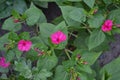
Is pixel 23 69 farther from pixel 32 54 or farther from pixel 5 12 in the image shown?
pixel 5 12

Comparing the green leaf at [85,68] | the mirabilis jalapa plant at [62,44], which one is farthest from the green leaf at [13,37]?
the green leaf at [85,68]

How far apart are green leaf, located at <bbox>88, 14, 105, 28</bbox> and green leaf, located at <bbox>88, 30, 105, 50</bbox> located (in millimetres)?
49

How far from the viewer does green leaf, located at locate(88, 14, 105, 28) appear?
1.74 metres

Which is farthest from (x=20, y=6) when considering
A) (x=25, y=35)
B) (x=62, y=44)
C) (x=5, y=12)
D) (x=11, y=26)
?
(x=62, y=44)

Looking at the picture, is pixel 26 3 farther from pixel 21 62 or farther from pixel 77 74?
pixel 77 74

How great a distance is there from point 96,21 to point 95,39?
0.10m

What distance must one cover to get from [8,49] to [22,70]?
0.46 ft

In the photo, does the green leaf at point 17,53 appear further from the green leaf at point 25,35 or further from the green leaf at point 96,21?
the green leaf at point 96,21

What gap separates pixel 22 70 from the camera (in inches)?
67.5

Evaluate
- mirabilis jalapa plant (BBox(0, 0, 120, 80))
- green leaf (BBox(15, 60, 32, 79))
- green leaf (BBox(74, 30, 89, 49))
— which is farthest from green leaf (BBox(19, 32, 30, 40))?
green leaf (BBox(74, 30, 89, 49))

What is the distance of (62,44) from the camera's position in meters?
1.70

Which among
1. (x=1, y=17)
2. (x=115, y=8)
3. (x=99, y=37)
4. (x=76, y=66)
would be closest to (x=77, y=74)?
(x=76, y=66)

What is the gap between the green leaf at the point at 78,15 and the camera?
1.75 metres

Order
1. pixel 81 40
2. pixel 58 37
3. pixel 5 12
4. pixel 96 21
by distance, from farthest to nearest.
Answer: pixel 5 12, pixel 81 40, pixel 96 21, pixel 58 37
